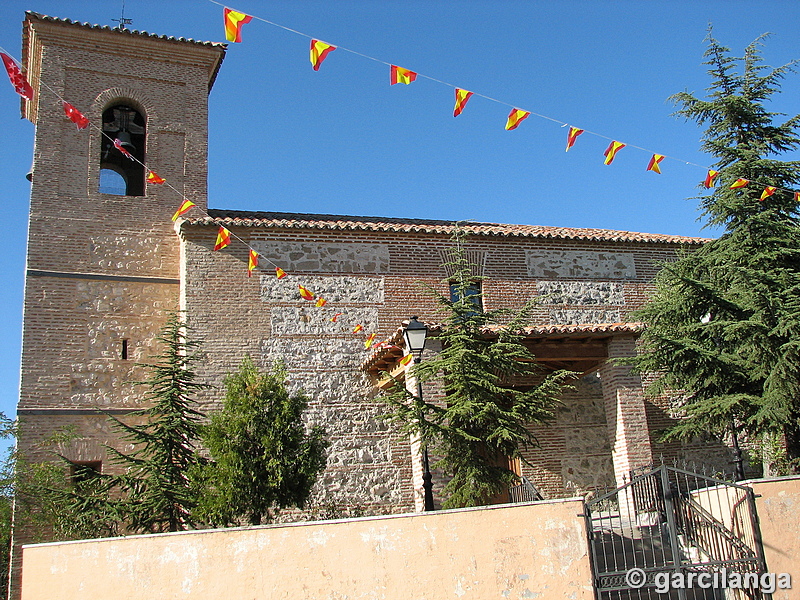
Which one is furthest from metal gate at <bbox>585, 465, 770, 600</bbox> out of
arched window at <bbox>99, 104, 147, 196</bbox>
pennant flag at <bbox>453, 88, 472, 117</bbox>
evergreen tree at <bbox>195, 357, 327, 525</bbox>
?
arched window at <bbox>99, 104, 147, 196</bbox>

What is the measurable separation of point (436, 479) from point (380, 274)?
4.99 meters

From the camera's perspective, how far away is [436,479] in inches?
424

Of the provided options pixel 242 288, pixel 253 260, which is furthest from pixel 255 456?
pixel 242 288

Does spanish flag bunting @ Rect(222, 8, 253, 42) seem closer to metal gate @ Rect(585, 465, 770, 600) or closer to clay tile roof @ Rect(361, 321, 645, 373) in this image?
clay tile roof @ Rect(361, 321, 645, 373)

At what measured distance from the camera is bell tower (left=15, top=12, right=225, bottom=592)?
12930 millimetres

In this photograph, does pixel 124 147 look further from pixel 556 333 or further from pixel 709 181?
Result: pixel 709 181

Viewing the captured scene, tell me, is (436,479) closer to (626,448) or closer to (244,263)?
(626,448)

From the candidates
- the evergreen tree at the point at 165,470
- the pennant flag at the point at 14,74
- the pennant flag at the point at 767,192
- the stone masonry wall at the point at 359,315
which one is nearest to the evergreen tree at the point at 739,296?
the pennant flag at the point at 767,192

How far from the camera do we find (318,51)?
9.16 metres

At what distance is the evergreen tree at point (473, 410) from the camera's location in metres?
10.2

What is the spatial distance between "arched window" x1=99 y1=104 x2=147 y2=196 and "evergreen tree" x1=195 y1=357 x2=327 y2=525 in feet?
22.2

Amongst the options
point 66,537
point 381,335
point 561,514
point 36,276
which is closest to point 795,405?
point 561,514

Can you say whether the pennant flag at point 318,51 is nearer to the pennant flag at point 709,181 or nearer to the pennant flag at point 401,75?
the pennant flag at point 401,75

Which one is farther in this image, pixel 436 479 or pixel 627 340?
pixel 627 340
